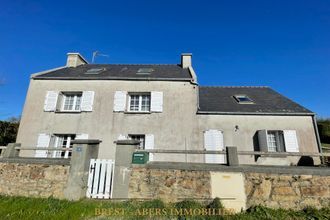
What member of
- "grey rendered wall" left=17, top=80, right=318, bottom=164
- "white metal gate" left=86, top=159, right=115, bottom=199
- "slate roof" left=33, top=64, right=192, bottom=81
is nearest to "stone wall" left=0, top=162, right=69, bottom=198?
"white metal gate" left=86, top=159, right=115, bottom=199

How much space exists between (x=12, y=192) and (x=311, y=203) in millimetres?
9515

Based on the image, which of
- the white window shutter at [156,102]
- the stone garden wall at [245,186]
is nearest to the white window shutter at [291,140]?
the stone garden wall at [245,186]

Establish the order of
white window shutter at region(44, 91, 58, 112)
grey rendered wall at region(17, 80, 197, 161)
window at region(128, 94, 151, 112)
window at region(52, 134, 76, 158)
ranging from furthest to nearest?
1. window at region(128, 94, 151, 112)
2. white window shutter at region(44, 91, 58, 112)
3. window at region(52, 134, 76, 158)
4. grey rendered wall at region(17, 80, 197, 161)

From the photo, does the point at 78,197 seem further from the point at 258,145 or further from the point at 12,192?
the point at 258,145

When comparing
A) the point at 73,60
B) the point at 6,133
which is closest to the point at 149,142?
the point at 73,60

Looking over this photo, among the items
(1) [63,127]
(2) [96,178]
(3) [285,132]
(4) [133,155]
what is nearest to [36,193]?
(2) [96,178]

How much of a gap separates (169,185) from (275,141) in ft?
25.5

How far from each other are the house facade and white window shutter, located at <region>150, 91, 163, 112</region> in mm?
59

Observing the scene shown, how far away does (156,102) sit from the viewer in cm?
1130

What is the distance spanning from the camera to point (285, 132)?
34.4ft

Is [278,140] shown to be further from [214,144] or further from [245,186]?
[245,186]

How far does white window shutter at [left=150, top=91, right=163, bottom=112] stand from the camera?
11.2 metres

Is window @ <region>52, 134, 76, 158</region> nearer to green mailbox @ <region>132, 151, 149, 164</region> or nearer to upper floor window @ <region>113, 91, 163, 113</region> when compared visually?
upper floor window @ <region>113, 91, 163, 113</region>

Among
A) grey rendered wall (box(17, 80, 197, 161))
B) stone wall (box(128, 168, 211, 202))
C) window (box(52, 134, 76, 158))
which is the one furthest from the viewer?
window (box(52, 134, 76, 158))
